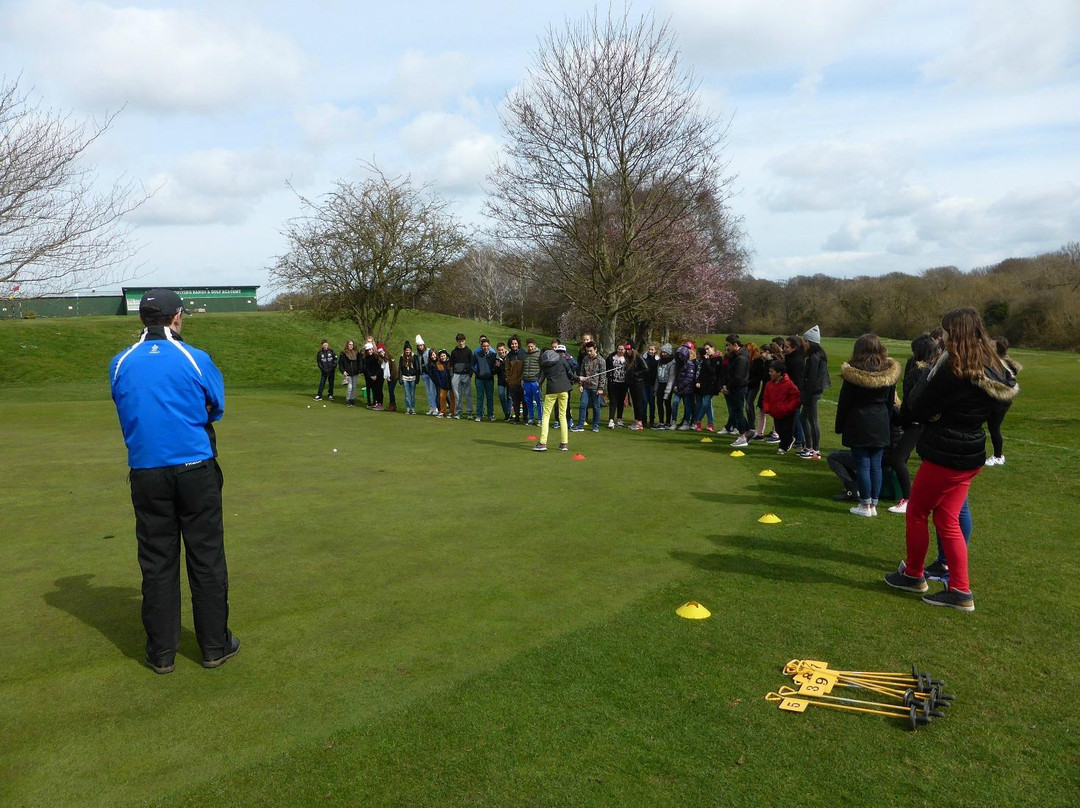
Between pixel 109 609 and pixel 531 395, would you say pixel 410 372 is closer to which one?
pixel 531 395

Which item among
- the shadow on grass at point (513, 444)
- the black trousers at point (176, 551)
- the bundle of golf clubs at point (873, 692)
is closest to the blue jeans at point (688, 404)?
the shadow on grass at point (513, 444)

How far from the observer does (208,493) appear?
4570 mm

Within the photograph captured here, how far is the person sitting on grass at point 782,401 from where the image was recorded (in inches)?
491

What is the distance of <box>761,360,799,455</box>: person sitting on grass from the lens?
12.5 metres

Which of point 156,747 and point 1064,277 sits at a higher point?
point 1064,277

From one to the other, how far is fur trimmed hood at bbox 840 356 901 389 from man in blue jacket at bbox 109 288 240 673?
242 inches

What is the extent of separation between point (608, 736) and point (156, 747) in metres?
2.33

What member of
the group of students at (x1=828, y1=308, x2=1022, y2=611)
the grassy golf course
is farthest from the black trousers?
the group of students at (x1=828, y1=308, x2=1022, y2=611)

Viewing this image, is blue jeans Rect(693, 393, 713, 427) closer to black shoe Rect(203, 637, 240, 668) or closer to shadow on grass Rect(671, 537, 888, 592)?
Answer: shadow on grass Rect(671, 537, 888, 592)

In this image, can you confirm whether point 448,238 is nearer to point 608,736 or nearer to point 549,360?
point 549,360

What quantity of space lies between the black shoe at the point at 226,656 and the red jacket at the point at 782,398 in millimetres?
9913

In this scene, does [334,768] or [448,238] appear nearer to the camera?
[334,768]

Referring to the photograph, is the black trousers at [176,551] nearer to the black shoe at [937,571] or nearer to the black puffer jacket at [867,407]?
the black shoe at [937,571]

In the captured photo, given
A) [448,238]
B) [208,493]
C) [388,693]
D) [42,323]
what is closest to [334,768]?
[388,693]
